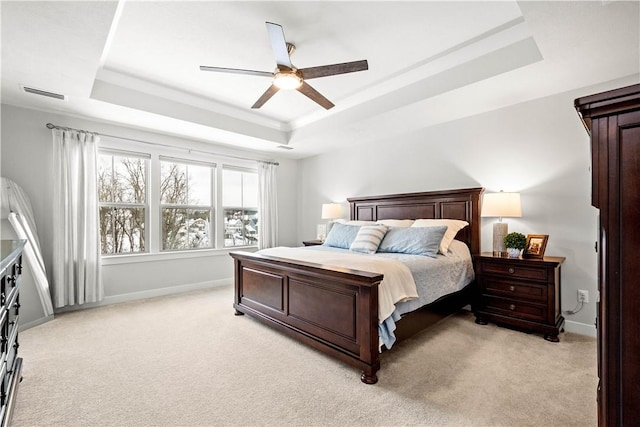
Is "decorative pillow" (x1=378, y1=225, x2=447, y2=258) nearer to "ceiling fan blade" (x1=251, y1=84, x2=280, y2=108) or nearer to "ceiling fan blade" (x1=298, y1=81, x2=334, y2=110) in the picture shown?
"ceiling fan blade" (x1=298, y1=81, x2=334, y2=110)

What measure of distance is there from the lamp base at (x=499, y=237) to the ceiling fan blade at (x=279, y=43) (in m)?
2.67

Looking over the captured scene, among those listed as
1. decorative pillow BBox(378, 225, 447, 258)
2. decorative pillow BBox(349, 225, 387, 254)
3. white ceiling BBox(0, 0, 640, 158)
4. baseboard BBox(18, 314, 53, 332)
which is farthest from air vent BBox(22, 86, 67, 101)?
decorative pillow BBox(378, 225, 447, 258)

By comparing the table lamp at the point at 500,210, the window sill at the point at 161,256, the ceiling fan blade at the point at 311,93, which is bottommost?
the window sill at the point at 161,256

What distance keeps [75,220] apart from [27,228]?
0.46 m

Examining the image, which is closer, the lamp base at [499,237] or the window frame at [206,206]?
the lamp base at [499,237]

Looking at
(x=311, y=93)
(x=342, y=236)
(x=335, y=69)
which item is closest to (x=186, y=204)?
(x=342, y=236)

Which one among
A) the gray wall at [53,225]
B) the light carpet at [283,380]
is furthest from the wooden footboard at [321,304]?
the gray wall at [53,225]

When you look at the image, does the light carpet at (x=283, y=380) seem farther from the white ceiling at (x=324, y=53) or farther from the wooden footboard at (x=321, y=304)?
the white ceiling at (x=324, y=53)

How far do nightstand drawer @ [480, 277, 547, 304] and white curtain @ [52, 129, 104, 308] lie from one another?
446cm

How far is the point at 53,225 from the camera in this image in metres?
3.40

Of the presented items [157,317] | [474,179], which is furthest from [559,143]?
[157,317]

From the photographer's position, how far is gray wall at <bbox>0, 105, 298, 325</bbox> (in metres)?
3.23

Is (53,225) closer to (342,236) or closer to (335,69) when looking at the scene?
(342,236)

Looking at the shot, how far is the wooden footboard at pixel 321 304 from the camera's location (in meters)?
2.03
